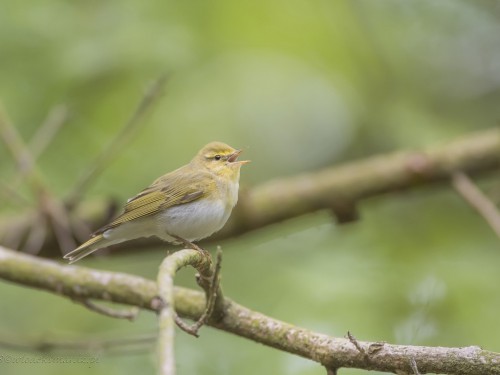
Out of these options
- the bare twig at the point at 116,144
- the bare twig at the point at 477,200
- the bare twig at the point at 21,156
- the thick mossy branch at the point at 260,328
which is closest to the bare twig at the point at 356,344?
the thick mossy branch at the point at 260,328

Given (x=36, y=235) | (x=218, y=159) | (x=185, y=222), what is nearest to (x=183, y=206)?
(x=185, y=222)

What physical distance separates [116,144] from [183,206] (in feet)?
4.07

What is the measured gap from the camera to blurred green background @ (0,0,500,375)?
17.0 ft

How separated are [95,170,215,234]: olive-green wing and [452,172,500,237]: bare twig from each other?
5.79 feet

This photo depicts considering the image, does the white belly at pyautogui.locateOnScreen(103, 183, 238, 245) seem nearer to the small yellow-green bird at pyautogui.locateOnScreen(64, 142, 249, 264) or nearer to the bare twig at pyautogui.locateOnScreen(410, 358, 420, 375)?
the small yellow-green bird at pyautogui.locateOnScreen(64, 142, 249, 264)

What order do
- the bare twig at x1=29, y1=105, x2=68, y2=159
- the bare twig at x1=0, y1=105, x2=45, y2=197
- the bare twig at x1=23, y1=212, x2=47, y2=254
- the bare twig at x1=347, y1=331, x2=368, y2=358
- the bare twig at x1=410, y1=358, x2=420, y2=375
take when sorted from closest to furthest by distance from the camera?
the bare twig at x1=410, y1=358, x2=420, y2=375 < the bare twig at x1=347, y1=331, x2=368, y2=358 < the bare twig at x1=0, y1=105, x2=45, y2=197 < the bare twig at x1=29, y1=105, x2=68, y2=159 < the bare twig at x1=23, y1=212, x2=47, y2=254

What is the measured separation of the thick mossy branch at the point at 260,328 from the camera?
2.65 m

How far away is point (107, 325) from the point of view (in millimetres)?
6246

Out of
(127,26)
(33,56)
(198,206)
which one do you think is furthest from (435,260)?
(33,56)

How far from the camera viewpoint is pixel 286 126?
8.82m

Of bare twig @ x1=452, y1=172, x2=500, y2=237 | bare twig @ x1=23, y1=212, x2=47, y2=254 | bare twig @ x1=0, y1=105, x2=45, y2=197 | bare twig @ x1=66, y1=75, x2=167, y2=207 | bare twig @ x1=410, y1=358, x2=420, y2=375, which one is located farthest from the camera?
bare twig @ x1=23, y1=212, x2=47, y2=254

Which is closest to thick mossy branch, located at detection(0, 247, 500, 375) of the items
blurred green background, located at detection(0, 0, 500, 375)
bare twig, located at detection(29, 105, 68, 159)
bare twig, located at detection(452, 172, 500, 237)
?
blurred green background, located at detection(0, 0, 500, 375)

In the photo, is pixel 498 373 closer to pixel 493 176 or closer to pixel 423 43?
pixel 493 176

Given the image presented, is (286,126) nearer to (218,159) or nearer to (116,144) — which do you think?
(116,144)
